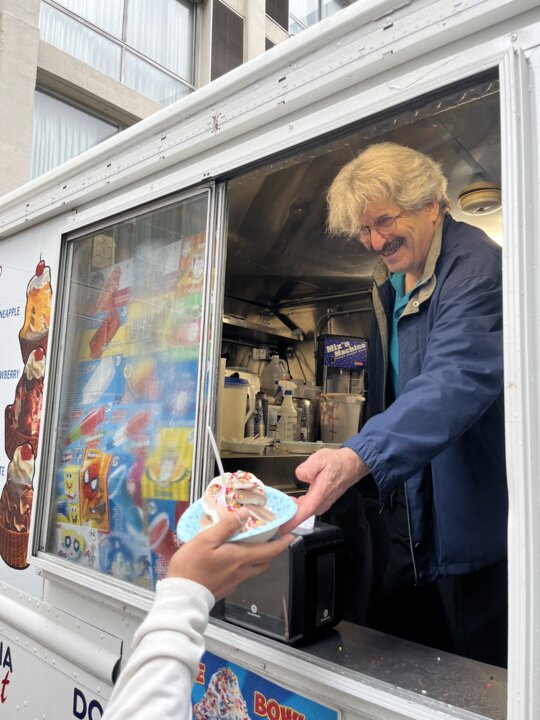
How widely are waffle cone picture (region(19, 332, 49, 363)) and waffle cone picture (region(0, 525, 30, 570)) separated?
79 cm

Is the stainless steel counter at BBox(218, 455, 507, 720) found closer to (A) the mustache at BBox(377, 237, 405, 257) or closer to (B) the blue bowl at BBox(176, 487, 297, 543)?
(B) the blue bowl at BBox(176, 487, 297, 543)

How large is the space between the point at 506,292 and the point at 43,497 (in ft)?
6.67

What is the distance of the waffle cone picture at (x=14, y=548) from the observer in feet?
7.85

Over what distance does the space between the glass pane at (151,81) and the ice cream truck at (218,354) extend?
20.9ft

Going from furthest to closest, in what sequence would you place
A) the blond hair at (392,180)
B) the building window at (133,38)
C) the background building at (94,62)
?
the building window at (133,38) → the background building at (94,62) → the blond hair at (392,180)

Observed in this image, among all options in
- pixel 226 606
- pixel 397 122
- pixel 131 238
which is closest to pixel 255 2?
pixel 131 238

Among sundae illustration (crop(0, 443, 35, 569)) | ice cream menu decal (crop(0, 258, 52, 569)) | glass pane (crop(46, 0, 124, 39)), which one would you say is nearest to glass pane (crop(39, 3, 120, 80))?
glass pane (crop(46, 0, 124, 39))

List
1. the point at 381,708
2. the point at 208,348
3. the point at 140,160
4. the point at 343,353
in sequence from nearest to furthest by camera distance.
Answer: the point at 381,708 < the point at 208,348 < the point at 140,160 < the point at 343,353

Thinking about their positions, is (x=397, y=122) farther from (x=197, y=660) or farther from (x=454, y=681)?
(x=454, y=681)

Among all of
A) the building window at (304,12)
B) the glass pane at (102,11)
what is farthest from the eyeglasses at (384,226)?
the building window at (304,12)

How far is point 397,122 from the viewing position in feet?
4.70

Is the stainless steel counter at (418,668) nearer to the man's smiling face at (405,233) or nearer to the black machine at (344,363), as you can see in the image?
the man's smiling face at (405,233)

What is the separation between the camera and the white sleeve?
823 millimetres

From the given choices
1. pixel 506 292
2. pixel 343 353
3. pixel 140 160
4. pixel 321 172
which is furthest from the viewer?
pixel 343 353
